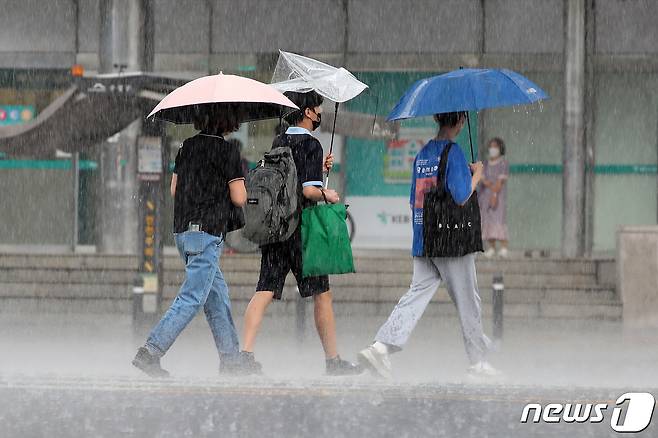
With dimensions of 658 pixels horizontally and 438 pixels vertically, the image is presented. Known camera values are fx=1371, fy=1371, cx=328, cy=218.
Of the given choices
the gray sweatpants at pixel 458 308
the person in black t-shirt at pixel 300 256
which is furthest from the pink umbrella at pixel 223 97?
the gray sweatpants at pixel 458 308

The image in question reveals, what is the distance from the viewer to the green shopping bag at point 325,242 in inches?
338

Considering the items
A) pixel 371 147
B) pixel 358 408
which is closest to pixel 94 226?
pixel 371 147

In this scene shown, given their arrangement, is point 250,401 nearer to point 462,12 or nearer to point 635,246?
point 635,246

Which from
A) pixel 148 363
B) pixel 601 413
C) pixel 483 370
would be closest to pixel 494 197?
A: pixel 483 370

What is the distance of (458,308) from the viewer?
891 centimetres

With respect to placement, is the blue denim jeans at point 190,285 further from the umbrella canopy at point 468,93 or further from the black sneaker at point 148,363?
the umbrella canopy at point 468,93

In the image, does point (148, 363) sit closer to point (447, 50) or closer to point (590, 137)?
point (447, 50)

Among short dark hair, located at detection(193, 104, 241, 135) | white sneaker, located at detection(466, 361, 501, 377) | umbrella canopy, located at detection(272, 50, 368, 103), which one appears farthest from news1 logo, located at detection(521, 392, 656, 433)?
short dark hair, located at detection(193, 104, 241, 135)

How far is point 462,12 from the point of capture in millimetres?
20938

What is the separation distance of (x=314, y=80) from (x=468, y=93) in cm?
100

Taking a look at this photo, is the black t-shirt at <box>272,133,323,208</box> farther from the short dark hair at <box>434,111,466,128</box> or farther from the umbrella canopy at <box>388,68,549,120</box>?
the short dark hair at <box>434,111,466,128</box>

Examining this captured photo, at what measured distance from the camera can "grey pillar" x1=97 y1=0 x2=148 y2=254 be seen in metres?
18.3

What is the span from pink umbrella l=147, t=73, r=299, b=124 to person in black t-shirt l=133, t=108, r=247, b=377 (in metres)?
0.24

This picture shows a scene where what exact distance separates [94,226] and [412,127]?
16.7 feet
